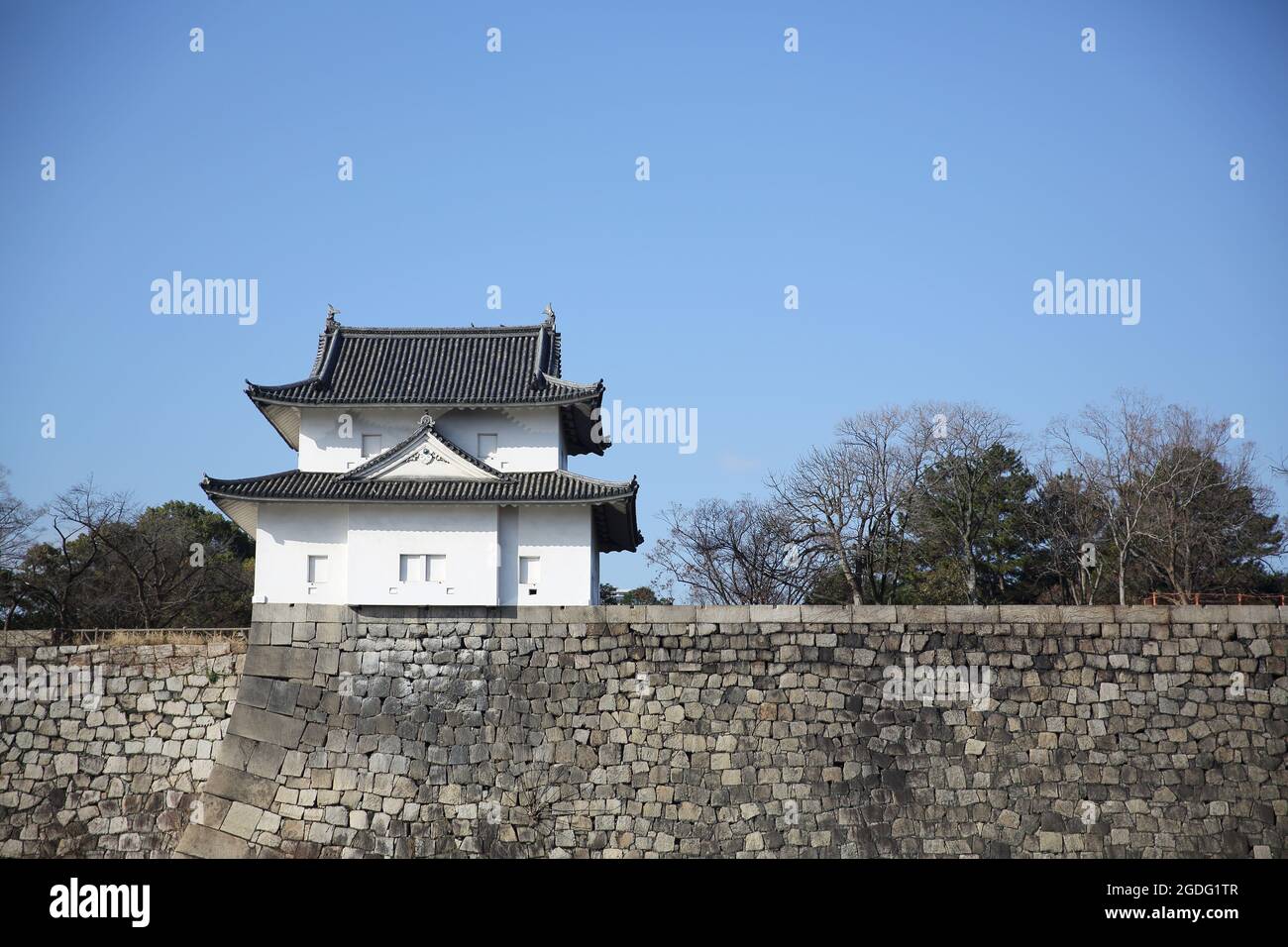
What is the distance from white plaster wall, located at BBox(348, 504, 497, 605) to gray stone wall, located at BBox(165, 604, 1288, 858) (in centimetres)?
86

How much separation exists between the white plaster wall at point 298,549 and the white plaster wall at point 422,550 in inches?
13.7

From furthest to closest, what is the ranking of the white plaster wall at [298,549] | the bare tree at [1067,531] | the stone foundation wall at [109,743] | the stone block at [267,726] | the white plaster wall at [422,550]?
the bare tree at [1067,531]
the white plaster wall at [298,549]
the white plaster wall at [422,550]
the stone foundation wall at [109,743]
the stone block at [267,726]

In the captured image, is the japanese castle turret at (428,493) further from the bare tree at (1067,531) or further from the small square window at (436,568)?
the bare tree at (1067,531)

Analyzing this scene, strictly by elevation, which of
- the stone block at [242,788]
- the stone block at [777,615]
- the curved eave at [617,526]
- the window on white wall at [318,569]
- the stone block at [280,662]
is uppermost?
the curved eave at [617,526]

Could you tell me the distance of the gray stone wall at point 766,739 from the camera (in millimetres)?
18328

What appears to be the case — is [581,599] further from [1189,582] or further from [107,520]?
[107,520]

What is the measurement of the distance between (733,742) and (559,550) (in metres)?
4.38

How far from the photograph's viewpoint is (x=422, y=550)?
802 inches

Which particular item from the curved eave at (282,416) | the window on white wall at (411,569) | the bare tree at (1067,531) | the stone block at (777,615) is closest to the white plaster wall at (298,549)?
the window on white wall at (411,569)

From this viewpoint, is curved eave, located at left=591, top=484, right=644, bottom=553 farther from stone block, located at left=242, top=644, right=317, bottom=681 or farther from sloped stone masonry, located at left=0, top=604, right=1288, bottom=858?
stone block, located at left=242, top=644, right=317, bottom=681

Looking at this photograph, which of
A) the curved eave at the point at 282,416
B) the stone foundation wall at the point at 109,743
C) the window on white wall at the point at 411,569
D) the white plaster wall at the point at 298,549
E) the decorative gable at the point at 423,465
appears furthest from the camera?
the curved eave at the point at 282,416

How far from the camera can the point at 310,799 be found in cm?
1878

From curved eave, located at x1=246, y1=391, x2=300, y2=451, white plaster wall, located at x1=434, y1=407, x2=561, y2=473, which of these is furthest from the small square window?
curved eave, located at x1=246, y1=391, x2=300, y2=451
